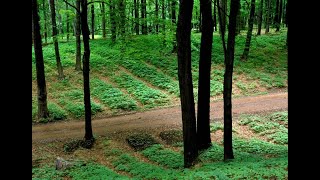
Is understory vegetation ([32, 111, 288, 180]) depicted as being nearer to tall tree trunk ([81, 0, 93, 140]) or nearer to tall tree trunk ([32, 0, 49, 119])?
tall tree trunk ([81, 0, 93, 140])

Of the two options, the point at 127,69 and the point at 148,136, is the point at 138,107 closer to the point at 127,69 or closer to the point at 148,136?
the point at 148,136

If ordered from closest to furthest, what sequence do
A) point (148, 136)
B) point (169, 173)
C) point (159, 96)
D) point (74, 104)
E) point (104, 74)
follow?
1. point (169, 173)
2. point (148, 136)
3. point (74, 104)
4. point (159, 96)
5. point (104, 74)

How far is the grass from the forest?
0.08 m

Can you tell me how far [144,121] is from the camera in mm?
18312

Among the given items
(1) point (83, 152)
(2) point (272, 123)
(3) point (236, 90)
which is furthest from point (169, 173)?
(3) point (236, 90)

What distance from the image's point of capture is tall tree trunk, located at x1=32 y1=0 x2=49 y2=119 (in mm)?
17422

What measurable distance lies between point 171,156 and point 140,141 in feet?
8.59

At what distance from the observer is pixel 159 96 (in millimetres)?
22641

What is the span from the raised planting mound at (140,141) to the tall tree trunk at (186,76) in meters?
3.89

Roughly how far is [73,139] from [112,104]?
211 inches

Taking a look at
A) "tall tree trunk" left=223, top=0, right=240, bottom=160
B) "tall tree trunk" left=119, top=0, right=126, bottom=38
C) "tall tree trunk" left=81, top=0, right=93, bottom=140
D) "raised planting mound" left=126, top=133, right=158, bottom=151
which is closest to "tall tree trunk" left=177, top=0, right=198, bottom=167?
"tall tree trunk" left=223, top=0, right=240, bottom=160

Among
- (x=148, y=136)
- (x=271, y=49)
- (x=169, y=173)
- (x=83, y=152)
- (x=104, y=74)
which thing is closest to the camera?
(x=169, y=173)
